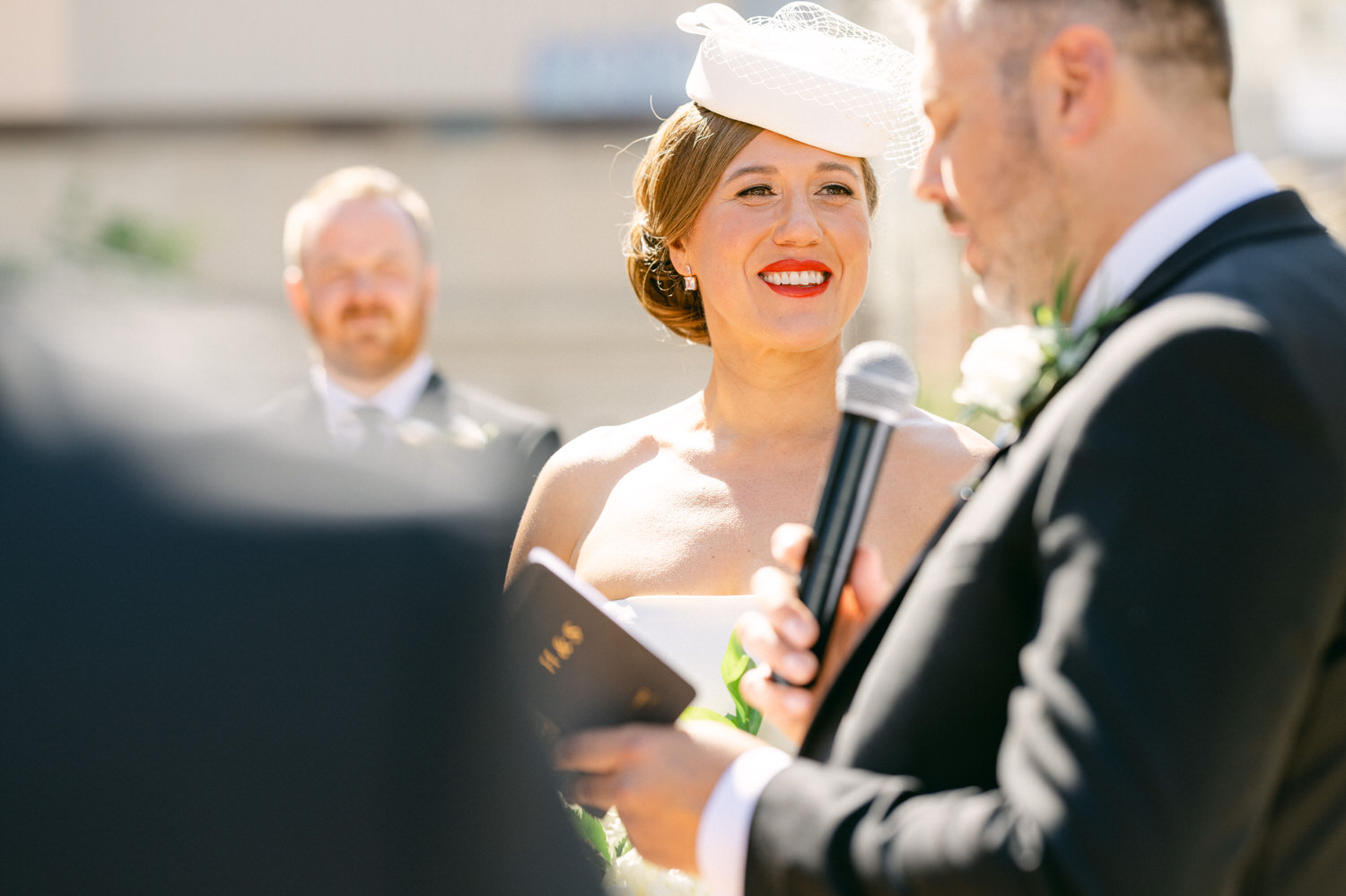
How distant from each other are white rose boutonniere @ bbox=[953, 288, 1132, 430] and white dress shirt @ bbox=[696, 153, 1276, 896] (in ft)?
0.12

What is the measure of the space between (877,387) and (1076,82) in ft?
1.80

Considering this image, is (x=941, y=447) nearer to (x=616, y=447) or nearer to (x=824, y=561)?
(x=616, y=447)

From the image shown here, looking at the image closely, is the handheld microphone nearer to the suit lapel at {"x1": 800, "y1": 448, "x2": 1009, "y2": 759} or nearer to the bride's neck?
the suit lapel at {"x1": 800, "y1": 448, "x2": 1009, "y2": 759}

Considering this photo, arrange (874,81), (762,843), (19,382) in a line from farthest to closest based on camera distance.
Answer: (874,81) → (762,843) → (19,382)

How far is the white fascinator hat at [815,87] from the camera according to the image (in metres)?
3.84

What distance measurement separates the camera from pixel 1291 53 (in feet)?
80.4

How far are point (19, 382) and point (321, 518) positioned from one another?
0.24 metres

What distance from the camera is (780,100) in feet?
12.6

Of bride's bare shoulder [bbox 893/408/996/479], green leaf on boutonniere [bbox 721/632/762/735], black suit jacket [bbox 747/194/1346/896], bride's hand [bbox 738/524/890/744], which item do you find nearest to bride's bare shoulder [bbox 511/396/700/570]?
bride's bare shoulder [bbox 893/408/996/479]

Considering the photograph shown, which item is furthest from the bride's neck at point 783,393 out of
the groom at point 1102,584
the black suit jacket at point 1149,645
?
the black suit jacket at point 1149,645

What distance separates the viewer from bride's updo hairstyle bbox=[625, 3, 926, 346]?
3.84 meters

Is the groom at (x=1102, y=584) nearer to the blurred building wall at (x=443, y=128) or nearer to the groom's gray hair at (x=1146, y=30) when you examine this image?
the groom's gray hair at (x=1146, y=30)

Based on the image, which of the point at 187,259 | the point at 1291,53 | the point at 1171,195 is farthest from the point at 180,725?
the point at 1291,53

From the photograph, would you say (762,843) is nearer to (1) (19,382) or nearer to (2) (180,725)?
(2) (180,725)
